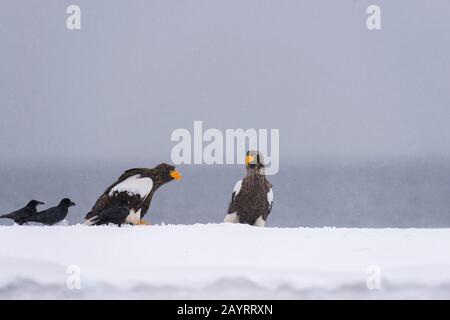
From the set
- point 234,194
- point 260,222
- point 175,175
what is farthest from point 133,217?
point 260,222

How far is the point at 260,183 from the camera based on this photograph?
505 centimetres

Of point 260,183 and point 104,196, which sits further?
point 260,183

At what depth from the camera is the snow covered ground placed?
2799 millimetres

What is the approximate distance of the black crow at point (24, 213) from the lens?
3.96m

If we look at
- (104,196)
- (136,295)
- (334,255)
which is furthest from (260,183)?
(136,295)

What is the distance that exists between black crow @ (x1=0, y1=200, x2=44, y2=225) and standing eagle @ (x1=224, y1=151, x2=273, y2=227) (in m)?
1.58

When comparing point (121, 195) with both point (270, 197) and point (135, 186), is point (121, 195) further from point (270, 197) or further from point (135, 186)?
point (270, 197)

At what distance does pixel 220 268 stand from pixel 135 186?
177 centimetres

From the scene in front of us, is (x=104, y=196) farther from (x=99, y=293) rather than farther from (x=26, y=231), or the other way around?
(x=99, y=293)

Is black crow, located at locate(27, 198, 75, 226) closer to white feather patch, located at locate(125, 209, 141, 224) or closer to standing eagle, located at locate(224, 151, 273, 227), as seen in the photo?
white feather patch, located at locate(125, 209, 141, 224)

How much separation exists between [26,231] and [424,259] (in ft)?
6.40
